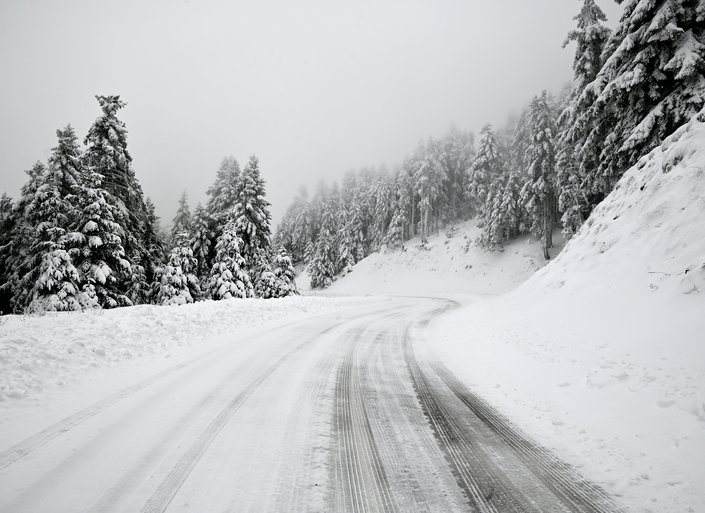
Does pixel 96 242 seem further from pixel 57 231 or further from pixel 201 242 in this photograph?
pixel 201 242

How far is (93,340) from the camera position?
643 cm

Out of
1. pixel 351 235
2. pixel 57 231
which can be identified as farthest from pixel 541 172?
pixel 351 235

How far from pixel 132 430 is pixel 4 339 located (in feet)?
13.8

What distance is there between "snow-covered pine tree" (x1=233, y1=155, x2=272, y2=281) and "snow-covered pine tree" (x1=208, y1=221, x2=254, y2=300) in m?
1.44

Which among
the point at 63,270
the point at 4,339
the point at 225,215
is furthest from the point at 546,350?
the point at 225,215

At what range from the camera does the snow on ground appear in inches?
189

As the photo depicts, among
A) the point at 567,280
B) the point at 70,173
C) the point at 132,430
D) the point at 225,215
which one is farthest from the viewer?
the point at 225,215

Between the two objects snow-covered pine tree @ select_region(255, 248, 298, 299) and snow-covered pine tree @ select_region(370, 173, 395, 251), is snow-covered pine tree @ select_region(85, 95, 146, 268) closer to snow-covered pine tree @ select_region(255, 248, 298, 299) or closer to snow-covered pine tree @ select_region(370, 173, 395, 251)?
snow-covered pine tree @ select_region(255, 248, 298, 299)

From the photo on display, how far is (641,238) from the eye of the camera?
26.6 feet

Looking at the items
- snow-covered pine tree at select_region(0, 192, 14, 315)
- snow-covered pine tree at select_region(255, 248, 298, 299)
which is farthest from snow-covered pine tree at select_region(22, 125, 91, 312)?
snow-covered pine tree at select_region(255, 248, 298, 299)

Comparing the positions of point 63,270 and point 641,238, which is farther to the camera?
point 63,270

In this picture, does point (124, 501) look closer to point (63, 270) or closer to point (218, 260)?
point (63, 270)

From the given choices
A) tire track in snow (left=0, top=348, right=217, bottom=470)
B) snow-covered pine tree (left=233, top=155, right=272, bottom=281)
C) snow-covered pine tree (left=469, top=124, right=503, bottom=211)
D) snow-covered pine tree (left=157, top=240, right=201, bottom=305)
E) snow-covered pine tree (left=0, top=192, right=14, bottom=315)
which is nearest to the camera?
tire track in snow (left=0, top=348, right=217, bottom=470)

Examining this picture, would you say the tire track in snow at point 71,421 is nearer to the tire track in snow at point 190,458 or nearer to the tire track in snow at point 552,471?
the tire track in snow at point 190,458
